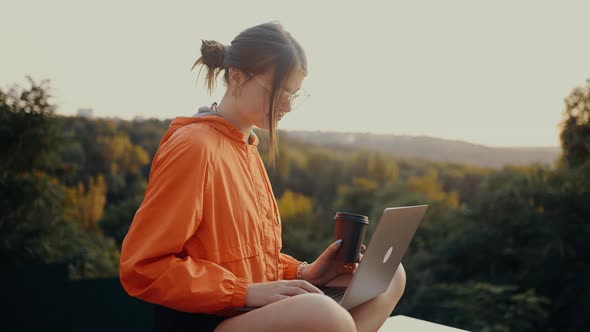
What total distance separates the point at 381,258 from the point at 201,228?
54 cm

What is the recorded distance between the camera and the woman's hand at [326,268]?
1.91m

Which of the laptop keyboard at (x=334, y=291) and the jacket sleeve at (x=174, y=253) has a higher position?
the jacket sleeve at (x=174, y=253)

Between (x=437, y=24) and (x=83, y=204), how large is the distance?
2.97 metres

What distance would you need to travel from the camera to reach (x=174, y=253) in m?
1.50

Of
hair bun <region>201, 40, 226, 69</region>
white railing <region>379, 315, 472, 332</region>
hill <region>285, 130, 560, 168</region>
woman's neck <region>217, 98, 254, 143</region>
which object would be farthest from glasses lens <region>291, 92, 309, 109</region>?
hill <region>285, 130, 560, 168</region>

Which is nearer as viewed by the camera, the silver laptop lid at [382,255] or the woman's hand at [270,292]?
the woman's hand at [270,292]

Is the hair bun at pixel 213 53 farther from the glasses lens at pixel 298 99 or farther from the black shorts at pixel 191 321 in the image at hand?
the black shorts at pixel 191 321

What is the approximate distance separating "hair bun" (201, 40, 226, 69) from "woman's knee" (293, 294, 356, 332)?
791mm

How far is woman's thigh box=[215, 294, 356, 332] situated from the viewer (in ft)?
4.71

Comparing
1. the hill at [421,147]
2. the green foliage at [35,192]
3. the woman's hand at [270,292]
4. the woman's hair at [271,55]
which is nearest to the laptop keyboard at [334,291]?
the woman's hand at [270,292]

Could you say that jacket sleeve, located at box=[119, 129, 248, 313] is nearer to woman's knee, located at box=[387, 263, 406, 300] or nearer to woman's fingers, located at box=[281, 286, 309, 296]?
woman's fingers, located at box=[281, 286, 309, 296]

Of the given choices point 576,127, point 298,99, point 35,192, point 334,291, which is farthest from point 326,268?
point 576,127

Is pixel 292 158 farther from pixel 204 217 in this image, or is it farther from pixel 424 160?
pixel 204 217

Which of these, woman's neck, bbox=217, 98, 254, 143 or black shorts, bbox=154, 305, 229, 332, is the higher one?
woman's neck, bbox=217, 98, 254, 143
